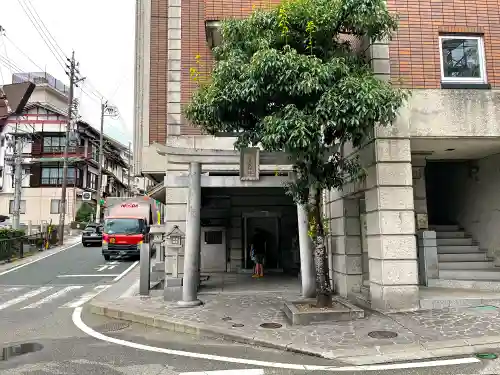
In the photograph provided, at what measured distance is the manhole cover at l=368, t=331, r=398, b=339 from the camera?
640 cm

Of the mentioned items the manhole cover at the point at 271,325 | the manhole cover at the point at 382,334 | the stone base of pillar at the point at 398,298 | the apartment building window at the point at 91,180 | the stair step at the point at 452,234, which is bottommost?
the manhole cover at the point at 271,325

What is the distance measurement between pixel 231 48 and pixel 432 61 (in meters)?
4.54

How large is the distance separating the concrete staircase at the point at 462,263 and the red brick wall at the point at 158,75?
8.57 metres

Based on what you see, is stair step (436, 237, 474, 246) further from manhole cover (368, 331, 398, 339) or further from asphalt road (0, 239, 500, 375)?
asphalt road (0, 239, 500, 375)

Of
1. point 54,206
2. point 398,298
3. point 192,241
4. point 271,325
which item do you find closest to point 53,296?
point 192,241

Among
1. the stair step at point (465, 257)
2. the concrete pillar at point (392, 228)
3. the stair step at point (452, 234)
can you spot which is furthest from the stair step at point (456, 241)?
the concrete pillar at point (392, 228)

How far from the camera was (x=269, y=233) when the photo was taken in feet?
52.0

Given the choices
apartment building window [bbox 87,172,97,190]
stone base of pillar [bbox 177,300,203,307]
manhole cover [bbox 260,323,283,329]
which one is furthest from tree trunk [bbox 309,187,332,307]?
apartment building window [bbox 87,172,97,190]

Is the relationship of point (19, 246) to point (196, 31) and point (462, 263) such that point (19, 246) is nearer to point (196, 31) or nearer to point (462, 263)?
point (196, 31)

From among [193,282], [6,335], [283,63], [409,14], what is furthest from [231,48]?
[6,335]

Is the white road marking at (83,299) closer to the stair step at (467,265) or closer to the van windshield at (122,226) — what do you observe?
the van windshield at (122,226)

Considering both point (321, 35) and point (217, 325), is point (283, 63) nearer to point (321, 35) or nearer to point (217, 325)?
point (321, 35)

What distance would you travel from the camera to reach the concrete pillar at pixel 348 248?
9695mm

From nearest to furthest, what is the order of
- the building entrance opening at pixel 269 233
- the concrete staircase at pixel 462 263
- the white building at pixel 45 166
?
the concrete staircase at pixel 462 263
the building entrance opening at pixel 269 233
the white building at pixel 45 166
